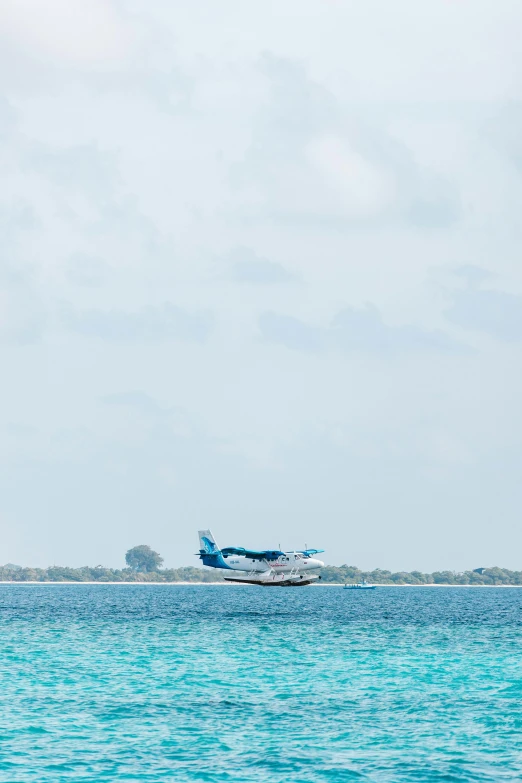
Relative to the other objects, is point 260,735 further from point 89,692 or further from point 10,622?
point 10,622

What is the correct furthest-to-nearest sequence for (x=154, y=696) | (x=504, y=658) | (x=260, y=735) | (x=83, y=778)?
(x=504, y=658) → (x=154, y=696) → (x=260, y=735) → (x=83, y=778)

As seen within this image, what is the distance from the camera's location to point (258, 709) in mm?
42531

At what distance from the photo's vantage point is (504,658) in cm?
6638

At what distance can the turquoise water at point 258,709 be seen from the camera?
31.7 metres

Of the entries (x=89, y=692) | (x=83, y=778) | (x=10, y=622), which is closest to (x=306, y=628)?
(x=10, y=622)

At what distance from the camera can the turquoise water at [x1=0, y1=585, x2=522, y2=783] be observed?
31734 millimetres

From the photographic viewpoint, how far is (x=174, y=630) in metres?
92.4

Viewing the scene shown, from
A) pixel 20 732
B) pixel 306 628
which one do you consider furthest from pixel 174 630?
pixel 20 732

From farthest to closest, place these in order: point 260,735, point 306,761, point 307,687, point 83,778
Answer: point 307,687 < point 260,735 < point 306,761 < point 83,778

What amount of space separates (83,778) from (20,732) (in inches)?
306

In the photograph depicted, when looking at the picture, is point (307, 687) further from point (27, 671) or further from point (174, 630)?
point (174, 630)

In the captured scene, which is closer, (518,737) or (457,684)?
(518,737)

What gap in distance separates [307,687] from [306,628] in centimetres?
4848

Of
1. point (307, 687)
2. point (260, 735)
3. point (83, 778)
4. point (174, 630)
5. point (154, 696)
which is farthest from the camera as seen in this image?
point (174, 630)
